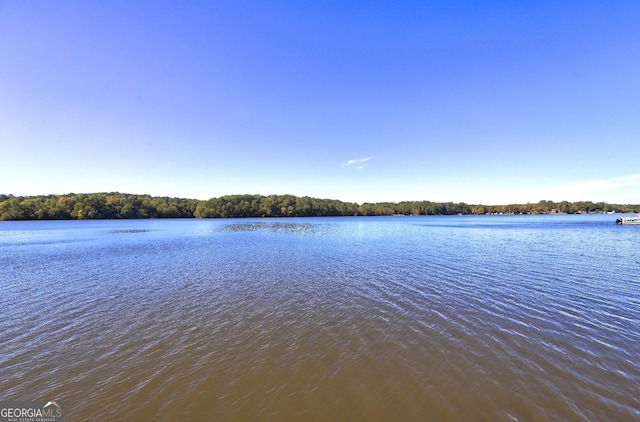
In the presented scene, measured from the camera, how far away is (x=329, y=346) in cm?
720

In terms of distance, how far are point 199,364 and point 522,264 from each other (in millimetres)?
20386

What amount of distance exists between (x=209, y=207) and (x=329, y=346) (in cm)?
14012

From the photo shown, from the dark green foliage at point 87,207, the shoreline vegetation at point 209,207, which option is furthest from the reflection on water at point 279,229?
the dark green foliage at point 87,207

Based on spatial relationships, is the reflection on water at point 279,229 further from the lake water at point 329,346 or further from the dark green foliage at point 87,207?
the dark green foliage at point 87,207

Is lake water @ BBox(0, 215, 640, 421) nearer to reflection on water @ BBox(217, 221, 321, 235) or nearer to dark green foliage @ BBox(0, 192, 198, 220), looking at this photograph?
reflection on water @ BBox(217, 221, 321, 235)

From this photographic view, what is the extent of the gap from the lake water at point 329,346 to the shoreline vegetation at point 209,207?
130m

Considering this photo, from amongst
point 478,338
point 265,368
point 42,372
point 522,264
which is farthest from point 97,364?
point 522,264

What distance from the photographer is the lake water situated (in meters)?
5.00

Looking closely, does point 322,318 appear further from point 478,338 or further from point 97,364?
point 97,364

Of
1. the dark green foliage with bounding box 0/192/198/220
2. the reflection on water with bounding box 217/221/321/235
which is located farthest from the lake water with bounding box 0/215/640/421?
the dark green foliage with bounding box 0/192/198/220

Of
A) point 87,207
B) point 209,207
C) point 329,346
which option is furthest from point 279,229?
point 87,207

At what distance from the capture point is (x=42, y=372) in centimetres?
611

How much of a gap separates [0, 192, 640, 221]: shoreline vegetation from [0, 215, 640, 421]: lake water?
12983 cm

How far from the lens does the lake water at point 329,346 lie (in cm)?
500
